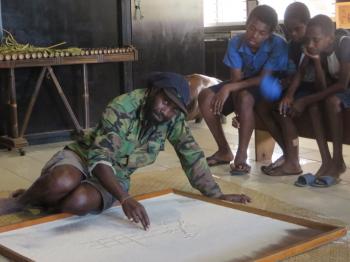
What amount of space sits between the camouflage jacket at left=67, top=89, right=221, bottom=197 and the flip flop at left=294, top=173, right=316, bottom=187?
0.84 m

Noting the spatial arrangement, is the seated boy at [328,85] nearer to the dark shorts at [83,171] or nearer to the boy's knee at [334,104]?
the boy's knee at [334,104]

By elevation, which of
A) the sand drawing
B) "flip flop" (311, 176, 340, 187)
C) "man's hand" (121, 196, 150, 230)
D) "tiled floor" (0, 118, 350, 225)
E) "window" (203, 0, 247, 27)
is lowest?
"tiled floor" (0, 118, 350, 225)

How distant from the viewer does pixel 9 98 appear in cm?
456

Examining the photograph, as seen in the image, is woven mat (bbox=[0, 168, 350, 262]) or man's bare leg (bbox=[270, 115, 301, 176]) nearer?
woven mat (bbox=[0, 168, 350, 262])

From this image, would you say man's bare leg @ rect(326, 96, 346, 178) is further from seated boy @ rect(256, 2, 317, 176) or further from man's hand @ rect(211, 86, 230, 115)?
man's hand @ rect(211, 86, 230, 115)

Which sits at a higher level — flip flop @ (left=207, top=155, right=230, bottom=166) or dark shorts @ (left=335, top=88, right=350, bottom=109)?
dark shorts @ (left=335, top=88, right=350, bottom=109)

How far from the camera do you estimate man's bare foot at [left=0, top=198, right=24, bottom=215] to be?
2.72 m

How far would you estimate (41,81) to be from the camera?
4.68m

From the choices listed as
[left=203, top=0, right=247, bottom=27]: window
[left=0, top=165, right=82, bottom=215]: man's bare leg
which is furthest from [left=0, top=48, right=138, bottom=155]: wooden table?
[left=203, top=0, right=247, bottom=27]: window

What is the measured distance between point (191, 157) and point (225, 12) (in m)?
6.06

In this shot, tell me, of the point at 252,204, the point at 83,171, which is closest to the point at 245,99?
the point at 252,204

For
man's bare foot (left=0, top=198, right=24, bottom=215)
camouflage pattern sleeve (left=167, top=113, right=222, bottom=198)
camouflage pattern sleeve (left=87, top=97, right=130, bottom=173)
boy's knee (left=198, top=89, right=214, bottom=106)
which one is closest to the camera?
camouflage pattern sleeve (left=87, top=97, right=130, bottom=173)

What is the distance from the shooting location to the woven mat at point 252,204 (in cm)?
210

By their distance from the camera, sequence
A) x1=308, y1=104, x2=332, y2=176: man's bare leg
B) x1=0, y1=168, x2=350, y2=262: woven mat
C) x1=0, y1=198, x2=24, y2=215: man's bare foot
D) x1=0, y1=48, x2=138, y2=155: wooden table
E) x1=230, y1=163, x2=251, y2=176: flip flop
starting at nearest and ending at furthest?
x1=0, y1=168, x2=350, y2=262: woven mat → x1=0, y1=198, x2=24, y2=215: man's bare foot → x1=308, y1=104, x2=332, y2=176: man's bare leg → x1=230, y1=163, x2=251, y2=176: flip flop → x1=0, y1=48, x2=138, y2=155: wooden table
